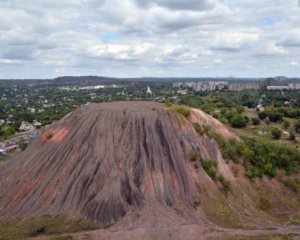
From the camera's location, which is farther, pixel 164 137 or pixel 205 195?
pixel 164 137

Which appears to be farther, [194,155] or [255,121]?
[255,121]

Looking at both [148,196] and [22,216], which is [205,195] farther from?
[22,216]

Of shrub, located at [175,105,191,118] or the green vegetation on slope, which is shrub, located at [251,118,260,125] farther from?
the green vegetation on slope

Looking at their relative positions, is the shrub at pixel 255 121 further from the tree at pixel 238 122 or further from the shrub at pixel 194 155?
the shrub at pixel 194 155

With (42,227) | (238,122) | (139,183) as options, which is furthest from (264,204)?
(238,122)

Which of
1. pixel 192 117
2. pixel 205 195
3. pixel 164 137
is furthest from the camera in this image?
pixel 192 117

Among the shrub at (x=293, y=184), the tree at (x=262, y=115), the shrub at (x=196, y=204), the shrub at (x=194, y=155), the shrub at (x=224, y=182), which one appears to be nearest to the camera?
the shrub at (x=196, y=204)

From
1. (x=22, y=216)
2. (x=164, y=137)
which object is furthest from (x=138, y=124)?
(x=22, y=216)

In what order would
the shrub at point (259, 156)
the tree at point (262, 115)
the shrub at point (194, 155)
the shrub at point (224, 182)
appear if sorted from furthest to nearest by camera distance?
the tree at point (262, 115), the shrub at point (259, 156), the shrub at point (194, 155), the shrub at point (224, 182)

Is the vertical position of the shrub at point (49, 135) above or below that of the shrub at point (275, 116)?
above

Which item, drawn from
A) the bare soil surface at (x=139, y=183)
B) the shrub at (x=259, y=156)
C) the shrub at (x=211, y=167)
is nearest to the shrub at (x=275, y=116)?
the shrub at (x=259, y=156)

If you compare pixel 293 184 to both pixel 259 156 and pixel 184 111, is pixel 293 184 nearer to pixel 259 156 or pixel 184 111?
pixel 259 156
